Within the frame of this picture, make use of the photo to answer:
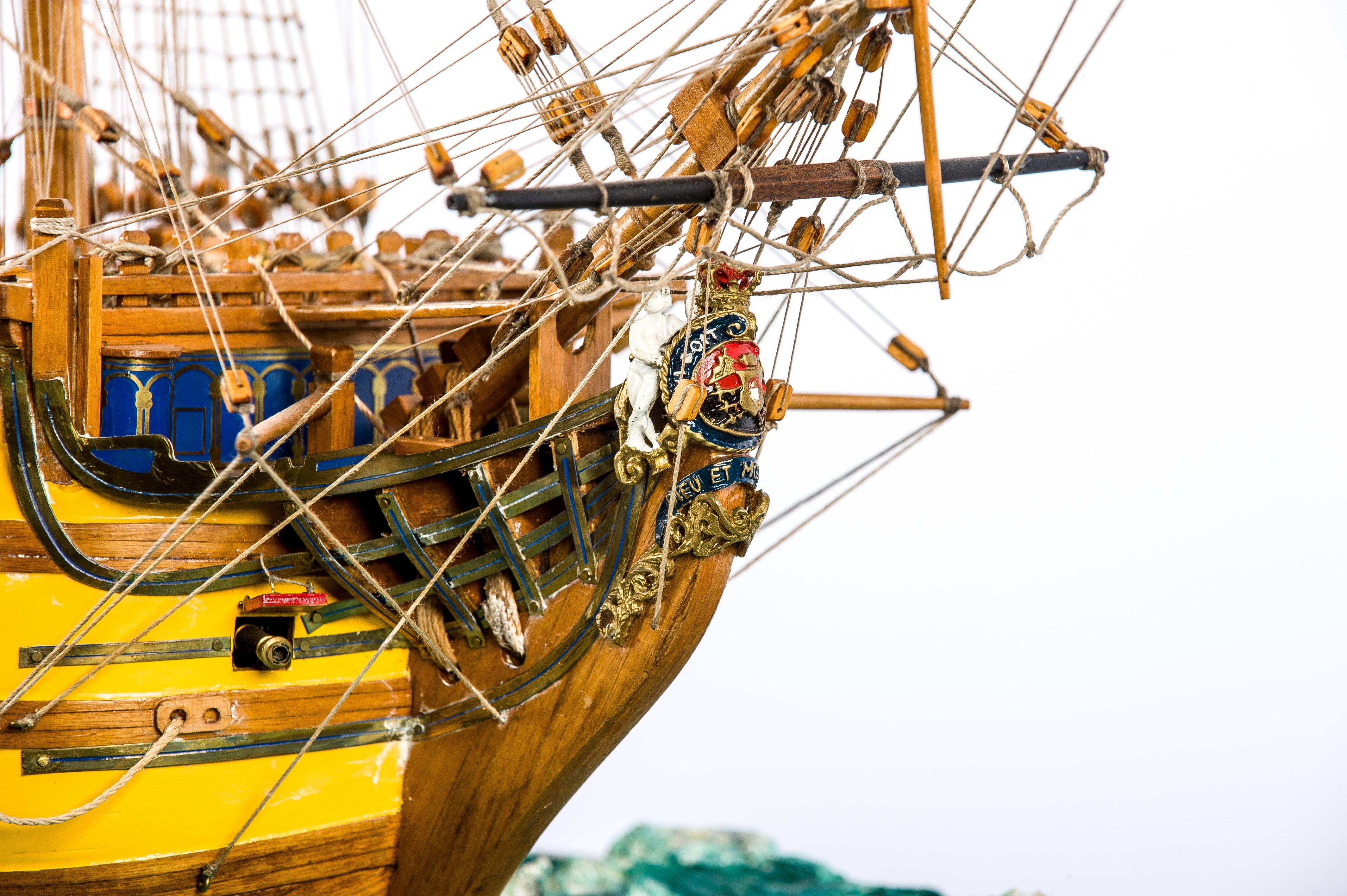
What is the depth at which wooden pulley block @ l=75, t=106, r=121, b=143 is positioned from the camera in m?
3.84

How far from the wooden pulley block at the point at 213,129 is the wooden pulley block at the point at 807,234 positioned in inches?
106

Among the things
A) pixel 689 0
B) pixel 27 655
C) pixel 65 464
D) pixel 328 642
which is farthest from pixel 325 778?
pixel 689 0

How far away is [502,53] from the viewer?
108 inches

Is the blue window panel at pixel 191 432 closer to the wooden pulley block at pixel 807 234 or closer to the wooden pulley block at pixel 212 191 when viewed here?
the wooden pulley block at pixel 807 234

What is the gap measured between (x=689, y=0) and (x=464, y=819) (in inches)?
78.5

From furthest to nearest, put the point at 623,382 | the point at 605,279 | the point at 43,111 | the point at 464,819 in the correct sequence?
the point at 43,111, the point at 464,819, the point at 623,382, the point at 605,279

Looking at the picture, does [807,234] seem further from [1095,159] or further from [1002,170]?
[1095,159]

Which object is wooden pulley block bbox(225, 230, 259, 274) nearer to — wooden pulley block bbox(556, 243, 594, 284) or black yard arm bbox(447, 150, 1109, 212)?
wooden pulley block bbox(556, 243, 594, 284)

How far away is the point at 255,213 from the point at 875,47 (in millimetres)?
3740

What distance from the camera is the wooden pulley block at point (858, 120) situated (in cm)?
264

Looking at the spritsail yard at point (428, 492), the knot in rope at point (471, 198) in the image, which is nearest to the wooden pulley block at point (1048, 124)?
the spritsail yard at point (428, 492)

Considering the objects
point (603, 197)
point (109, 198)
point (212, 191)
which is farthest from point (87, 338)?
point (109, 198)

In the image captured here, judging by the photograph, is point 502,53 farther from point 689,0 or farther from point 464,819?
point 464,819

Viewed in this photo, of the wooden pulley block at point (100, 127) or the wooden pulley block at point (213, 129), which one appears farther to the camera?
the wooden pulley block at point (213, 129)
